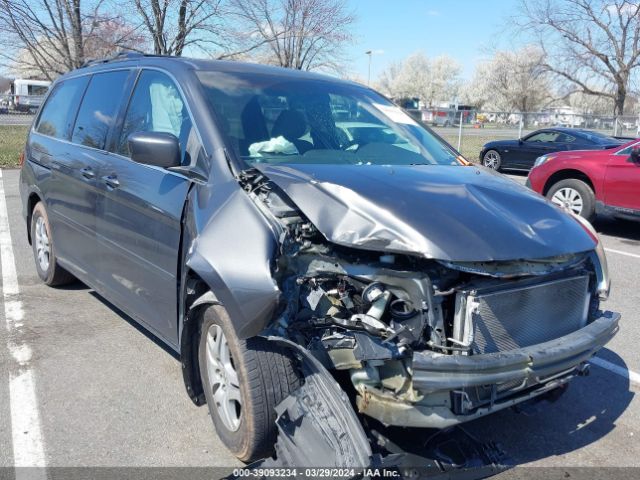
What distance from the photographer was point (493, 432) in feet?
11.4

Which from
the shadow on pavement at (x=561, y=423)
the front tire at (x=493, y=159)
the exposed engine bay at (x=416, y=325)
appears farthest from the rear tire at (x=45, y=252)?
the front tire at (x=493, y=159)

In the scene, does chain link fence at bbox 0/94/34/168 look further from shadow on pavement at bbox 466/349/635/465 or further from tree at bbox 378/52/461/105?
tree at bbox 378/52/461/105

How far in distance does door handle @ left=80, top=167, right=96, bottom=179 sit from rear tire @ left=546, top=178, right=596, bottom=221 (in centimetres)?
728

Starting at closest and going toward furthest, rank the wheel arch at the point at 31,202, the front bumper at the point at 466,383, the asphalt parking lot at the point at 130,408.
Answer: the front bumper at the point at 466,383
the asphalt parking lot at the point at 130,408
the wheel arch at the point at 31,202

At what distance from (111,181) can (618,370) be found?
12.3 feet

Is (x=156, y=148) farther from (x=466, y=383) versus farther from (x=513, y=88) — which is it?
(x=513, y=88)

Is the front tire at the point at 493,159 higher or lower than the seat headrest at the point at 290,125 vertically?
lower

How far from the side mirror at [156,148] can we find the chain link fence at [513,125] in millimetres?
18552

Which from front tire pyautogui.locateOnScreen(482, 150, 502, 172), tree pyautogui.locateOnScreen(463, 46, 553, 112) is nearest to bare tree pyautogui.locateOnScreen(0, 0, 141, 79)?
front tire pyautogui.locateOnScreen(482, 150, 502, 172)

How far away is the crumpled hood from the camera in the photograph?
8.65 ft

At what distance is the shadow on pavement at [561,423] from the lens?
11.0ft

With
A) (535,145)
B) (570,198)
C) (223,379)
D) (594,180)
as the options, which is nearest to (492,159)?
(535,145)

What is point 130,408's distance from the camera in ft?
11.9

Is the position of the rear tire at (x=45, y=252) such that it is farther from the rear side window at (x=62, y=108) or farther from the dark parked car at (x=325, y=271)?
the dark parked car at (x=325, y=271)
